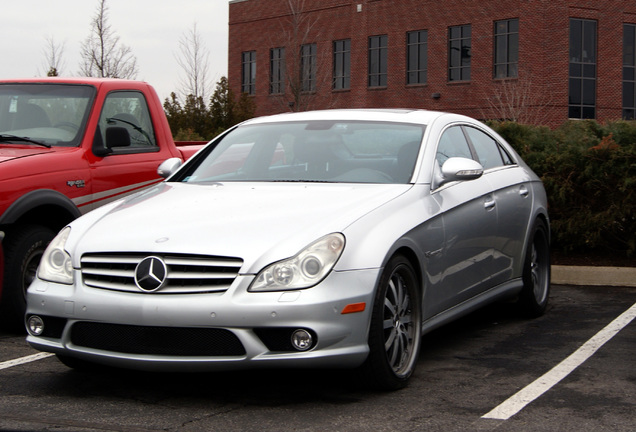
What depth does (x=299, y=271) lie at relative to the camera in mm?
4707

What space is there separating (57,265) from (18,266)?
1.85 m

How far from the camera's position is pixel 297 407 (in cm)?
491

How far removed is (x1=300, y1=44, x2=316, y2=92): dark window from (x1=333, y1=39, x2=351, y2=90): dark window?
1.29m

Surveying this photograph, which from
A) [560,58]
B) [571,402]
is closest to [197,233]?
[571,402]

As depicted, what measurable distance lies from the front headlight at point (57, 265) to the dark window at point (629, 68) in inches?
1680

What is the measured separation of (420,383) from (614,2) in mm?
42347

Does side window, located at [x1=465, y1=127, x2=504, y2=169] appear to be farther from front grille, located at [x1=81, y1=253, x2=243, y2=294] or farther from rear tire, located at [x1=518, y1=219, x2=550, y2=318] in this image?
front grille, located at [x1=81, y1=253, x2=243, y2=294]

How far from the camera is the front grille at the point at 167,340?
4715mm

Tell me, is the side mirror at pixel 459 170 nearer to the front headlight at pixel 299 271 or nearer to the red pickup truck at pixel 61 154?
the front headlight at pixel 299 271

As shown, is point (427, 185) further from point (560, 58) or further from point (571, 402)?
point (560, 58)

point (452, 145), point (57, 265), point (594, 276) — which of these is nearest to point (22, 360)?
point (57, 265)

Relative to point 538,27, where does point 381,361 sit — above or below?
below

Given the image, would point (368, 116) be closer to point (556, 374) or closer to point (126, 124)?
point (556, 374)

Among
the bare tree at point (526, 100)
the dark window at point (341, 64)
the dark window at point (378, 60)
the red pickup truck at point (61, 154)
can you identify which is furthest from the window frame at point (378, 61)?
the red pickup truck at point (61, 154)
